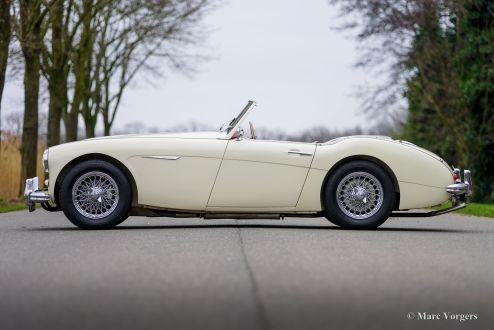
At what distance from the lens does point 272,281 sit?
6.41 m

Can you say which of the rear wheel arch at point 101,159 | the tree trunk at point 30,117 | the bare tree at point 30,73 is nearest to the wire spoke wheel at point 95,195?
the rear wheel arch at point 101,159

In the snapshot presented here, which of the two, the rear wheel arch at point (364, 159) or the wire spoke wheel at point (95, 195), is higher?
the rear wheel arch at point (364, 159)

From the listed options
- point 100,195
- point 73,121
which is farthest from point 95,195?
point 73,121

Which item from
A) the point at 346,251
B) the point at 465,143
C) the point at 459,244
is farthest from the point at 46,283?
the point at 465,143

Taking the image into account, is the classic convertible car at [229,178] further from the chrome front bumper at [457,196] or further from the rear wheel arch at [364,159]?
the chrome front bumper at [457,196]

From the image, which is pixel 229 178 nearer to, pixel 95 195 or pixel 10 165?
pixel 95 195

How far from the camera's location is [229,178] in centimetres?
1099

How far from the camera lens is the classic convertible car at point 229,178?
10992 millimetres

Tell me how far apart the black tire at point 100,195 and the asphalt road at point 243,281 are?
0.64 metres

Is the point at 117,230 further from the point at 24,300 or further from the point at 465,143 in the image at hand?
the point at 465,143

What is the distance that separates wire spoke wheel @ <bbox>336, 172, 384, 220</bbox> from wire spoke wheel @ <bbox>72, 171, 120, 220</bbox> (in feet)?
8.22

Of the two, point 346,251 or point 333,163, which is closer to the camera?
point 346,251

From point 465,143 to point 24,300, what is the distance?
31.0 meters

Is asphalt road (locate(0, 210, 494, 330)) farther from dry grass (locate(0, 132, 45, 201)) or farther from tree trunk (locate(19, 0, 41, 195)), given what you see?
dry grass (locate(0, 132, 45, 201))
